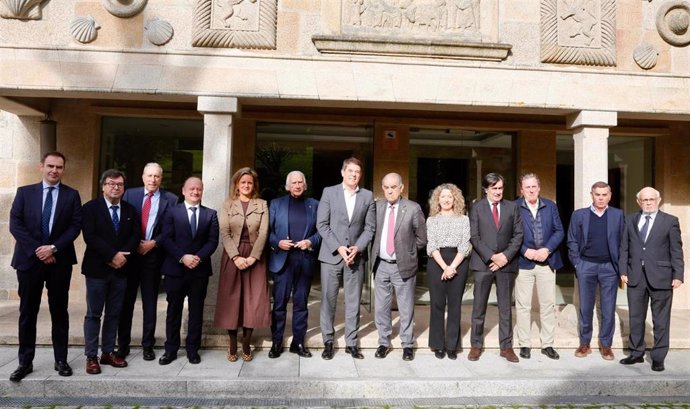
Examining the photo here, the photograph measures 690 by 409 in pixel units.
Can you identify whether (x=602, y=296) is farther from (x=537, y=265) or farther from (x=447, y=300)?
(x=447, y=300)

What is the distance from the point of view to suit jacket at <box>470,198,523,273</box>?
17.3 feet

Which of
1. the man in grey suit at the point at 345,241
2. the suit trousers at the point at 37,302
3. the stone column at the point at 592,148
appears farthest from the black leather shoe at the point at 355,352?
the stone column at the point at 592,148

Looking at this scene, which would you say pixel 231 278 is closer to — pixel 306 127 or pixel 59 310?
pixel 59 310

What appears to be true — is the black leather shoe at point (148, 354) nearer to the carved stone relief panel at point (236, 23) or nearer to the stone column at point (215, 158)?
the stone column at point (215, 158)

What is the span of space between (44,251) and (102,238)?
19.4 inches

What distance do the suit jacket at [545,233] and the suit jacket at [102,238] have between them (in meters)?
4.16

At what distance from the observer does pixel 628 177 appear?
8.74m

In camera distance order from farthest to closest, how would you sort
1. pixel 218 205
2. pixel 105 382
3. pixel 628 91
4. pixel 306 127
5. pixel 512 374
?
pixel 306 127, pixel 628 91, pixel 218 205, pixel 512 374, pixel 105 382

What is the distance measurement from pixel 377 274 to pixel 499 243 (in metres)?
1.37

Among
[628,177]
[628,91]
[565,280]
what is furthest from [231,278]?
[628,177]

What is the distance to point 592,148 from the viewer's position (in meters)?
6.13

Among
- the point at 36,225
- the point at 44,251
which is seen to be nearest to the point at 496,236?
the point at 44,251

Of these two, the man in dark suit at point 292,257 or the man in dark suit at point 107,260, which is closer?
the man in dark suit at point 107,260

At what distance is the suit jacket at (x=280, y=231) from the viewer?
203 inches
